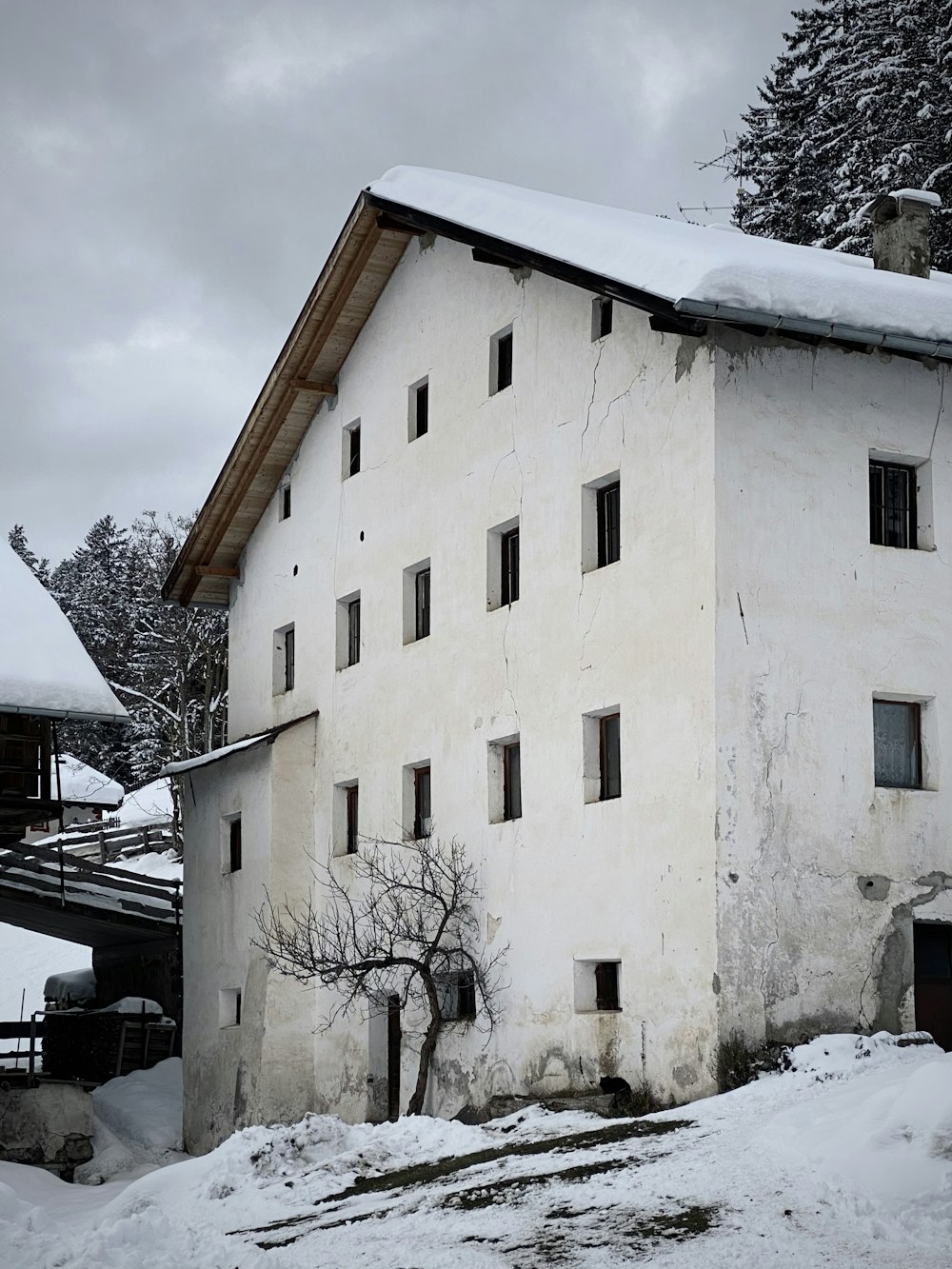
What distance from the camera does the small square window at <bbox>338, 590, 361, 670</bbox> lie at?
2586cm

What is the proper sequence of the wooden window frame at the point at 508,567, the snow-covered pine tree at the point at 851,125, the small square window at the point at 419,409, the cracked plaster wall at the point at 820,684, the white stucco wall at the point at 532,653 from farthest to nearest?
1. the snow-covered pine tree at the point at 851,125
2. the small square window at the point at 419,409
3. the wooden window frame at the point at 508,567
4. the white stucco wall at the point at 532,653
5. the cracked plaster wall at the point at 820,684

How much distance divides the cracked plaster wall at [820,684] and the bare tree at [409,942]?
14.7 ft

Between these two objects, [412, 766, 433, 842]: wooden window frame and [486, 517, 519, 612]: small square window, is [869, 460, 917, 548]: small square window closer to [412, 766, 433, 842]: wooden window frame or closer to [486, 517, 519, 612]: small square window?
[486, 517, 519, 612]: small square window

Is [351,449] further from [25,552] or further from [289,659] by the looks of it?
[25,552]

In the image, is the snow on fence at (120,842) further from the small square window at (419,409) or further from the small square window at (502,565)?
the small square window at (502,565)

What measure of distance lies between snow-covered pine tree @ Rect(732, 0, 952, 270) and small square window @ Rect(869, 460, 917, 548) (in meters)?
17.6

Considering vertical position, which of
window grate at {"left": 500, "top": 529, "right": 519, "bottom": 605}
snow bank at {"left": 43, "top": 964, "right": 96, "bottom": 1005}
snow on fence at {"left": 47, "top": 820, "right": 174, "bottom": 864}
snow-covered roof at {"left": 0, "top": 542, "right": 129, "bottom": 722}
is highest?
window grate at {"left": 500, "top": 529, "right": 519, "bottom": 605}

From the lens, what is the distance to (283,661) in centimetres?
2827

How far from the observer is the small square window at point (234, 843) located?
27469mm

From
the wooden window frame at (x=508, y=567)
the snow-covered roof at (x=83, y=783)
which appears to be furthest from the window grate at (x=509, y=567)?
the snow-covered roof at (x=83, y=783)


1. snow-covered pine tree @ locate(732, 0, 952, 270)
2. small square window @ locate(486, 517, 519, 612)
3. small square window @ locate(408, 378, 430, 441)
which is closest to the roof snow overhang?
small square window @ locate(408, 378, 430, 441)

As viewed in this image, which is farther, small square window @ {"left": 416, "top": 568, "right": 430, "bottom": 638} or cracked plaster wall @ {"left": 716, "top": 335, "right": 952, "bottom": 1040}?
small square window @ {"left": 416, "top": 568, "right": 430, "bottom": 638}

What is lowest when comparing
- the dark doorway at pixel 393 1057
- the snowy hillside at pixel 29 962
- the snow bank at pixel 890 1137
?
the snowy hillside at pixel 29 962

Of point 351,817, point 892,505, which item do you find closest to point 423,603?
point 351,817
